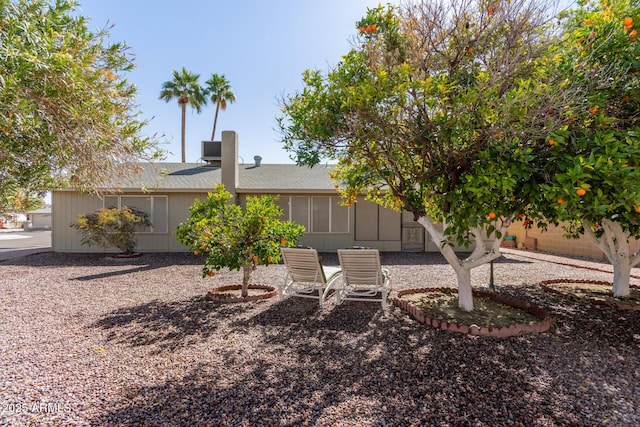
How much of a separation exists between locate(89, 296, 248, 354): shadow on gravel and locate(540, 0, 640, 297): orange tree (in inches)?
170

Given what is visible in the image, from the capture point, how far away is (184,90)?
80.8 feet

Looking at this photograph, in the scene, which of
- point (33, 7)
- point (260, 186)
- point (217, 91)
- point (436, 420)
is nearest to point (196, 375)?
point (436, 420)

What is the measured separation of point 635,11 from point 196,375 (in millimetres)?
5825

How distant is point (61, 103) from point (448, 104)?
12.6 ft

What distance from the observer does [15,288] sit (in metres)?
6.80

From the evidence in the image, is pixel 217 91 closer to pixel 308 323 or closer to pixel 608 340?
pixel 308 323

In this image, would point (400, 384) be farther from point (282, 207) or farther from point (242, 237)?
point (282, 207)

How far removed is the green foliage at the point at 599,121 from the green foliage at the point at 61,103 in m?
4.25

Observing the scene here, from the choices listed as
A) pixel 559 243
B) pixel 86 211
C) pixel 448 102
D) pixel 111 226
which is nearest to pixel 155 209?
pixel 111 226

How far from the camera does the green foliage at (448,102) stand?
363 cm

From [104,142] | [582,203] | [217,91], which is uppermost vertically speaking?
[217,91]

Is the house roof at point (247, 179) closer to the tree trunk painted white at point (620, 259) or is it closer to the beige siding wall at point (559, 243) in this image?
the tree trunk painted white at point (620, 259)

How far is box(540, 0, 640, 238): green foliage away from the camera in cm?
307

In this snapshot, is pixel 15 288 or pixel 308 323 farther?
pixel 15 288
